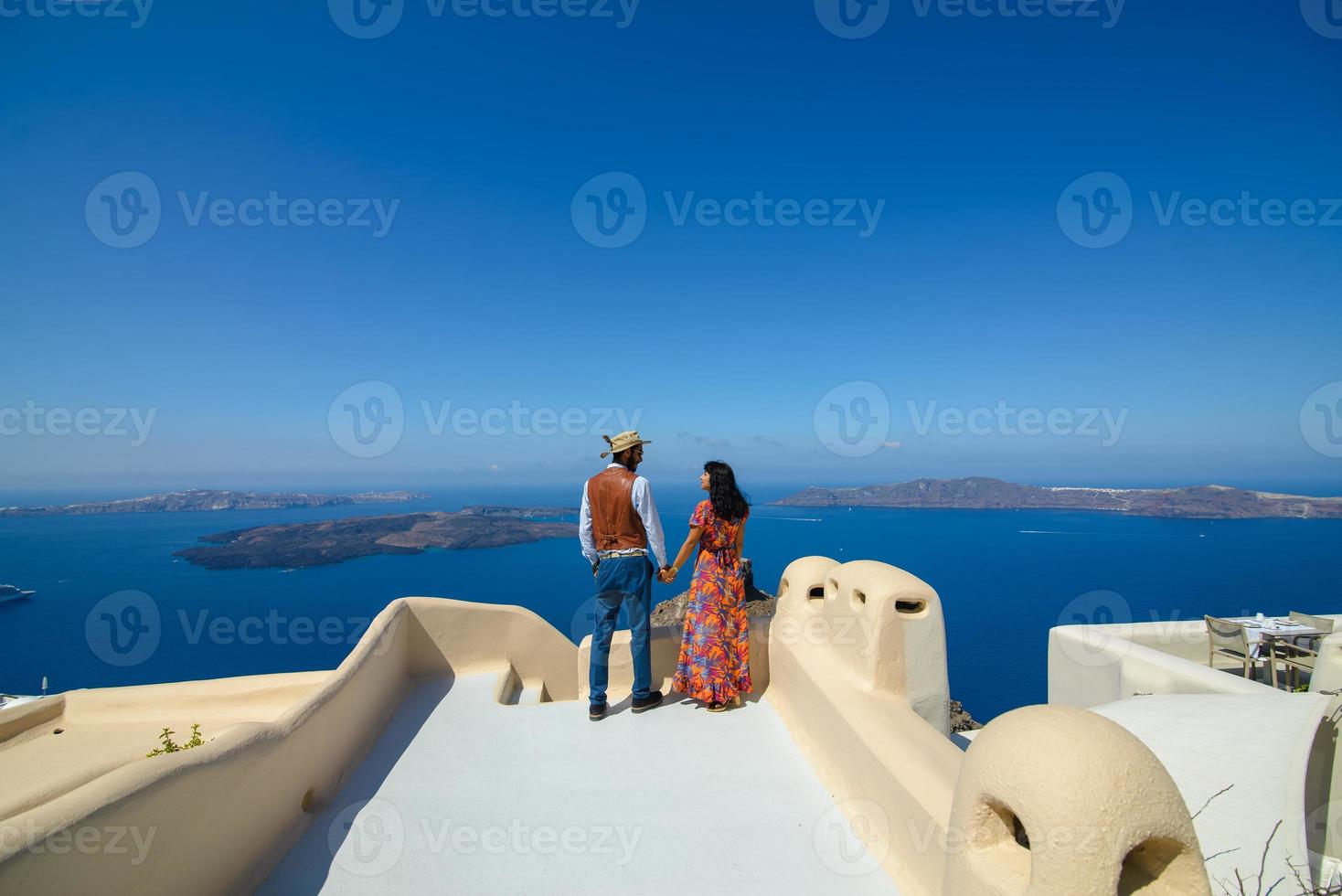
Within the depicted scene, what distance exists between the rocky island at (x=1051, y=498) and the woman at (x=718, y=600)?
114 meters

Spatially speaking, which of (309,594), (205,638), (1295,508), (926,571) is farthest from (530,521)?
(1295,508)

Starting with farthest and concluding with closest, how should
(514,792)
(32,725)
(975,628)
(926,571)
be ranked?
(926,571) < (975,628) < (32,725) < (514,792)

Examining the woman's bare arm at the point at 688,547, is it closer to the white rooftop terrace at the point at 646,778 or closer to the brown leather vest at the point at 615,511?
the brown leather vest at the point at 615,511

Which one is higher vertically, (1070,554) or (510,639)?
(510,639)

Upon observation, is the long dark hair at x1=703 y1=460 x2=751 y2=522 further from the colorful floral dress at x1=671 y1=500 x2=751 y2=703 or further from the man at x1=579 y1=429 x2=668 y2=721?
the man at x1=579 y1=429 x2=668 y2=721

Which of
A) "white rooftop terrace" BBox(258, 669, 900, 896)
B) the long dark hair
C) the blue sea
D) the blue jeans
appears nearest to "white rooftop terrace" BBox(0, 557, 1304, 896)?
"white rooftop terrace" BBox(258, 669, 900, 896)

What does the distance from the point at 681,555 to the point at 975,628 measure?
50.9 meters

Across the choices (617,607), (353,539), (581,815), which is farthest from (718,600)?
(353,539)

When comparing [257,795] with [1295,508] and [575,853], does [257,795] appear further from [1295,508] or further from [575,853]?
[1295,508]

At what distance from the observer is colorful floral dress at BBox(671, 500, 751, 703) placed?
377 centimetres

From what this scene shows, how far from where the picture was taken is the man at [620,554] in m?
3.68

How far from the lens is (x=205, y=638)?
42.9 m

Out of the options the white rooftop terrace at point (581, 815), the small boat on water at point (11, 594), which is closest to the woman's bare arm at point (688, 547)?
the white rooftop terrace at point (581, 815)

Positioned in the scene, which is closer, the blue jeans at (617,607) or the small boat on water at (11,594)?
the blue jeans at (617,607)
